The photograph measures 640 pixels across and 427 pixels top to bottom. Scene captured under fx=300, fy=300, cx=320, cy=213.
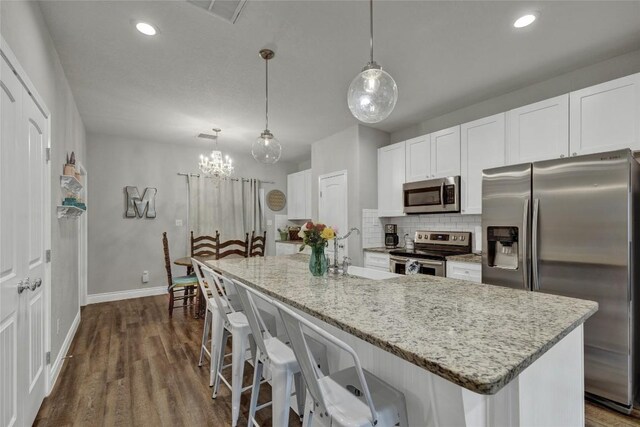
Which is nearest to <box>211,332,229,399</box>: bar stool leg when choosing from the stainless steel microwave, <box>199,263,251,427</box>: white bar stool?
<box>199,263,251,427</box>: white bar stool

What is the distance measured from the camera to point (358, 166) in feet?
13.4

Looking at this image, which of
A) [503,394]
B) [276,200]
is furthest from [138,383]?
[276,200]

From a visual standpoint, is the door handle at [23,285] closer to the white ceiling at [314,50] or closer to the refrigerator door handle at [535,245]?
the white ceiling at [314,50]

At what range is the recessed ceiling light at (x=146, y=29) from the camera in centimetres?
208

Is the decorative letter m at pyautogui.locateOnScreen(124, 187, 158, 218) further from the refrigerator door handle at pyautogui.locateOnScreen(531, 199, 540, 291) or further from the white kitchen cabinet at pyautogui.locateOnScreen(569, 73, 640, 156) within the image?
the white kitchen cabinet at pyautogui.locateOnScreen(569, 73, 640, 156)

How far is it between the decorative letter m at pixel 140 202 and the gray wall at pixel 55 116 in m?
1.29

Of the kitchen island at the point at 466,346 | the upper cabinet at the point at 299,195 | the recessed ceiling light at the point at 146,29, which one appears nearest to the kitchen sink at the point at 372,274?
the kitchen island at the point at 466,346

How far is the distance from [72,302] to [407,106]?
14.2 feet

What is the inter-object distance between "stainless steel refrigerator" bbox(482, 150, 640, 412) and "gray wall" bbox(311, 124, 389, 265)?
190cm

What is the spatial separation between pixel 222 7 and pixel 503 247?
2.80 meters

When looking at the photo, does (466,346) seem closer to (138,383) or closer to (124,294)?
(138,383)

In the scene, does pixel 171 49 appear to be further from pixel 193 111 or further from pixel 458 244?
pixel 458 244

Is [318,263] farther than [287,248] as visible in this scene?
No

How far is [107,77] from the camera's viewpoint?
2.82 m
